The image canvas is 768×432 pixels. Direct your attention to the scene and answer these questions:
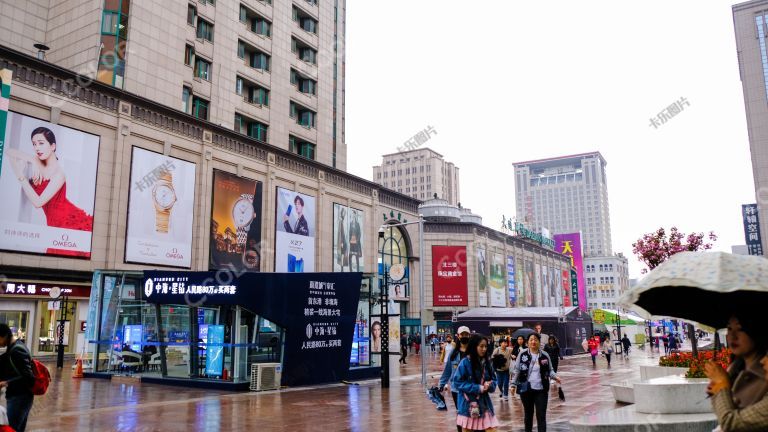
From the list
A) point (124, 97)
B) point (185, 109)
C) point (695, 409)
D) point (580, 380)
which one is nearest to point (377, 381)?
point (580, 380)

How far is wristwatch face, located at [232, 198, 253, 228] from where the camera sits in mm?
39281

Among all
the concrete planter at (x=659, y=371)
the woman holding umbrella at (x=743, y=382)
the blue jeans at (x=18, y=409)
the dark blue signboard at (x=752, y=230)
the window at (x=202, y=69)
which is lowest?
the concrete planter at (x=659, y=371)

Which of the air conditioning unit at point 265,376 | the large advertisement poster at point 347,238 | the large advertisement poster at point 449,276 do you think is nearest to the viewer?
the air conditioning unit at point 265,376

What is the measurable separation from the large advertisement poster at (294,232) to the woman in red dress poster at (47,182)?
14.3 meters

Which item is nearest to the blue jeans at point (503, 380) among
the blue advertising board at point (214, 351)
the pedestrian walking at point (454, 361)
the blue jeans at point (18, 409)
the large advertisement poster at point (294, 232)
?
the pedestrian walking at point (454, 361)

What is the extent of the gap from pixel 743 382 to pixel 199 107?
134 ft

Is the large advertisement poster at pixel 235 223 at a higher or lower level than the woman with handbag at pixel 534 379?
higher

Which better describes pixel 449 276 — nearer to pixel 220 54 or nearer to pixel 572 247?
pixel 220 54

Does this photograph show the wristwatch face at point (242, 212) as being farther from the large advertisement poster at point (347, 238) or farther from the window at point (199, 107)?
the large advertisement poster at point (347, 238)

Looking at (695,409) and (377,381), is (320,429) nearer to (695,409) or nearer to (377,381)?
(695,409)

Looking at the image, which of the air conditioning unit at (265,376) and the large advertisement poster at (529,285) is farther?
the large advertisement poster at (529,285)

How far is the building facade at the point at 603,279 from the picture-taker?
548 ft

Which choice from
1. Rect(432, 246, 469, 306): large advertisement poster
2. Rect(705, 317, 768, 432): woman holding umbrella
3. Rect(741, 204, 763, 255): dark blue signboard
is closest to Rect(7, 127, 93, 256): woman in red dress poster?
Rect(705, 317, 768, 432): woman holding umbrella

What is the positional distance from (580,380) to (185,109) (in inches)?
1143
